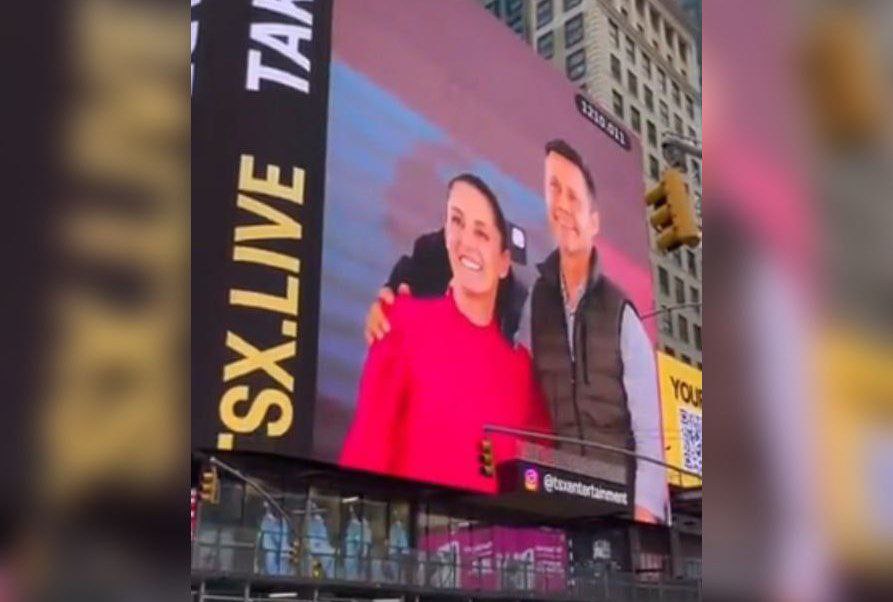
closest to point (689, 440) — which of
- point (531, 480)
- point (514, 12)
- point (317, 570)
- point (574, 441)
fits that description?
point (574, 441)

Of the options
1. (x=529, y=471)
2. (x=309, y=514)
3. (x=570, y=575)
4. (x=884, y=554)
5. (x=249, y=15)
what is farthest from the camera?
(x=570, y=575)

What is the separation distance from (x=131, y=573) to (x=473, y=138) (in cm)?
3416

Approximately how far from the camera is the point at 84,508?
1.43m

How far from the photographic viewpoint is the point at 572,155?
41.2m

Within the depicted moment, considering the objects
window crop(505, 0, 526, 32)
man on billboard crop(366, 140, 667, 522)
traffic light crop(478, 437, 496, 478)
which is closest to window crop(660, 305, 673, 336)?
man on billboard crop(366, 140, 667, 522)

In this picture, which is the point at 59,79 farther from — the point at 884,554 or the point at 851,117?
the point at 884,554

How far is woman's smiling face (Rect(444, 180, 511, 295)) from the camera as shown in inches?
1281

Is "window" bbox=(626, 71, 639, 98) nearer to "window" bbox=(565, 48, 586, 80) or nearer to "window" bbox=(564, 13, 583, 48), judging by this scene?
"window" bbox=(565, 48, 586, 80)

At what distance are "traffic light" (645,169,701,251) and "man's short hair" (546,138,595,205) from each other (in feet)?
101

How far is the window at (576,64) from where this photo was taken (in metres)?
65.6

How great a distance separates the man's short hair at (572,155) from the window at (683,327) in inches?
827

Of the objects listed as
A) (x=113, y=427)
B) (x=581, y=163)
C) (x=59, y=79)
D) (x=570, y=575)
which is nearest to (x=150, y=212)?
(x=59, y=79)

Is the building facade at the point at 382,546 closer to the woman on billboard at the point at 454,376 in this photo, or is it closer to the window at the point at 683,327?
the woman on billboard at the point at 454,376

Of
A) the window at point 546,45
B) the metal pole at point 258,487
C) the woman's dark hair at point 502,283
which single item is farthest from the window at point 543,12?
the metal pole at point 258,487
